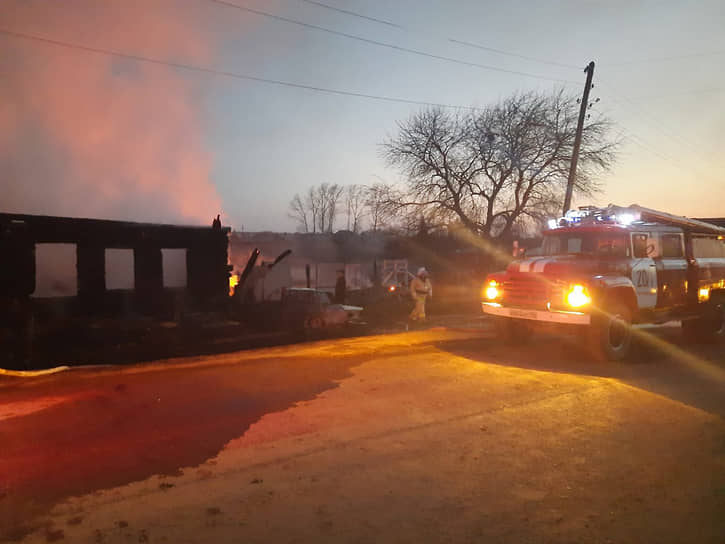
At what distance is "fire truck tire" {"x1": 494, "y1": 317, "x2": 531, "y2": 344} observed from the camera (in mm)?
10695

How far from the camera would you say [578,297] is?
8789 mm

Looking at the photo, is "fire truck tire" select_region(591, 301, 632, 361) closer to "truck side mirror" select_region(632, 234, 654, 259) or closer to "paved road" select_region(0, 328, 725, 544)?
"paved road" select_region(0, 328, 725, 544)

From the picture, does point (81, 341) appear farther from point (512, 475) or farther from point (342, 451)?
point (512, 475)

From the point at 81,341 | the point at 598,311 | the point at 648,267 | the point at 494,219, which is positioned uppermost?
the point at 494,219

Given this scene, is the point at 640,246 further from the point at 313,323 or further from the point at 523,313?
the point at 313,323

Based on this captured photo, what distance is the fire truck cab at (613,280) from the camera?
8938 millimetres

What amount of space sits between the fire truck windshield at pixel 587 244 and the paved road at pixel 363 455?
93.9 inches

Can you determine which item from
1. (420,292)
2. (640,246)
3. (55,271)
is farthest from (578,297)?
(55,271)

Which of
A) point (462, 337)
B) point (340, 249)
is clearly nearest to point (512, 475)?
point (462, 337)

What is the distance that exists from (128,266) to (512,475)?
16886 mm

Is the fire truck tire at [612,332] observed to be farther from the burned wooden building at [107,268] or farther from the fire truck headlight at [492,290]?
the burned wooden building at [107,268]

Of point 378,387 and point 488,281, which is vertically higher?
point 488,281

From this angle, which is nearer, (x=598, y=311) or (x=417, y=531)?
(x=417, y=531)

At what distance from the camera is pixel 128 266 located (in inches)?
730
